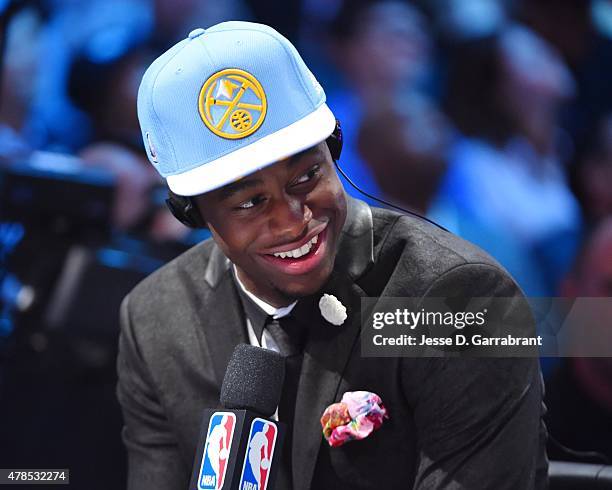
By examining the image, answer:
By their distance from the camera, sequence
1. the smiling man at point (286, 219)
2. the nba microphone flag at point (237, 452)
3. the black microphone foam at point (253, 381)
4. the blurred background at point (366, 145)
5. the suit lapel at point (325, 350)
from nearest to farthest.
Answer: the nba microphone flag at point (237, 452), the black microphone foam at point (253, 381), the smiling man at point (286, 219), the suit lapel at point (325, 350), the blurred background at point (366, 145)

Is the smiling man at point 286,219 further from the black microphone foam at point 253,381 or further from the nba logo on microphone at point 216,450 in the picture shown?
the nba logo on microphone at point 216,450

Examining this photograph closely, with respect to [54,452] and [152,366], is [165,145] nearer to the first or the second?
[152,366]

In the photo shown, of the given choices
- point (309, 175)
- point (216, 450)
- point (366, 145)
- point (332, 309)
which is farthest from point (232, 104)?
point (366, 145)

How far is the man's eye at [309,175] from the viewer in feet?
6.07

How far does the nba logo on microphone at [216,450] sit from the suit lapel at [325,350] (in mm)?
377

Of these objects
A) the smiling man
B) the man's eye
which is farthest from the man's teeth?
the man's eye

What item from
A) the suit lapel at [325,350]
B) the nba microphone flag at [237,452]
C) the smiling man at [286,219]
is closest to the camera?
the nba microphone flag at [237,452]

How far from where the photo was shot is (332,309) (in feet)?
6.58

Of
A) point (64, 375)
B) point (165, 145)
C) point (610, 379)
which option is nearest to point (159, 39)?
point (64, 375)

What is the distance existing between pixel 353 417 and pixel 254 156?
1.75 ft

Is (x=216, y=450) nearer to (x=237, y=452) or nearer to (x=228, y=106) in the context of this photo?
(x=237, y=452)

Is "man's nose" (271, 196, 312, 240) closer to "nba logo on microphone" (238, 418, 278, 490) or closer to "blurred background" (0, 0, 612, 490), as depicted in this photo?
"nba logo on microphone" (238, 418, 278, 490)

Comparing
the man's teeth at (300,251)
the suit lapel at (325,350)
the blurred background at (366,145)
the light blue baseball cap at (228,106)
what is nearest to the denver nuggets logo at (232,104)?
the light blue baseball cap at (228,106)

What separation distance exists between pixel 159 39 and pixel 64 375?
1696mm
